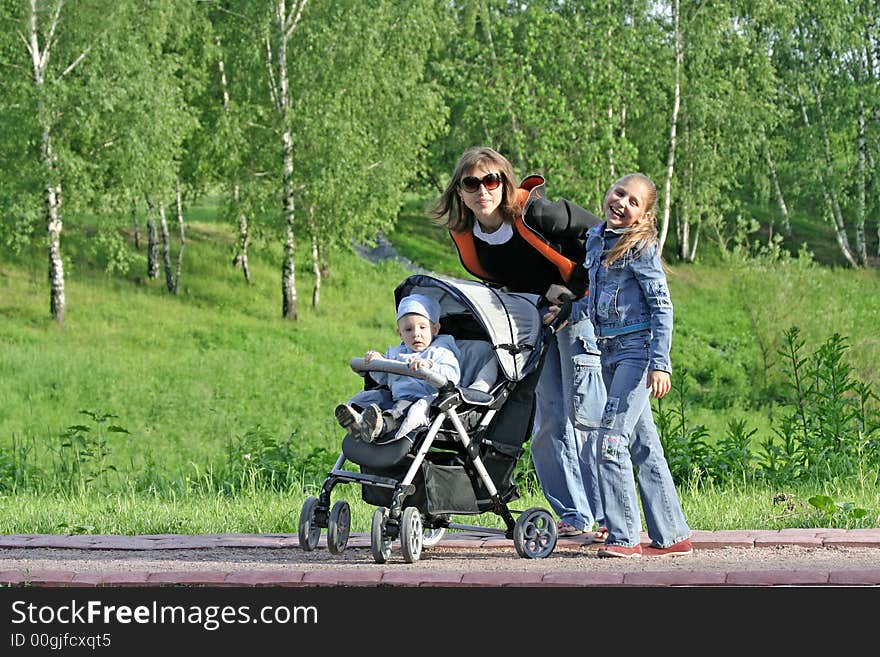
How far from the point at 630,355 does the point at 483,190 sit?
42.5 inches

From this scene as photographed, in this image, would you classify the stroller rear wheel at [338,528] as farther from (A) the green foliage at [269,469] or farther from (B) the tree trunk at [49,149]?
(B) the tree trunk at [49,149]

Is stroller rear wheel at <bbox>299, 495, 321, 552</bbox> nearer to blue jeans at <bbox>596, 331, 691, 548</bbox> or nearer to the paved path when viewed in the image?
the paved path

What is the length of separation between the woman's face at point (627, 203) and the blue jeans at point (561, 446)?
72 centimetres

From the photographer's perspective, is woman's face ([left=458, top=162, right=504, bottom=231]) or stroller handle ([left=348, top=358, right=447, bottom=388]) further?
woman's face ([left=458, top=162, right=504, bottom=231])

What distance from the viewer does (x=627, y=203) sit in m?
5.83

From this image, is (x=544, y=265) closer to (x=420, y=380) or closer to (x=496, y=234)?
(x=496, y=234)

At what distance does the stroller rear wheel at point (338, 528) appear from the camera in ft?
19.4

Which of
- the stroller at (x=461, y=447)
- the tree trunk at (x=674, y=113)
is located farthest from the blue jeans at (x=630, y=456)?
the tree trunk at (x=674, y=113)

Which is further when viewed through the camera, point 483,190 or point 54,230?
point 54,230

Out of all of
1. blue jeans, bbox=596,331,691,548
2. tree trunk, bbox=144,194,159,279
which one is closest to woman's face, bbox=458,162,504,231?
blue jeans, bbox=596,331,691,548

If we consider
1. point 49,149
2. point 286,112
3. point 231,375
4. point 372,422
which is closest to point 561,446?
point 372,422

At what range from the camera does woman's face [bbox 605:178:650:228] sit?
5828 millimetres

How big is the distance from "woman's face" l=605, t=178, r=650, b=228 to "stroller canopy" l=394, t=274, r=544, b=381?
Result: 28.3 inches

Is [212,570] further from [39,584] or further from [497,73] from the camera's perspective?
[497,73]
